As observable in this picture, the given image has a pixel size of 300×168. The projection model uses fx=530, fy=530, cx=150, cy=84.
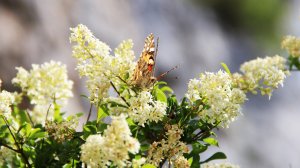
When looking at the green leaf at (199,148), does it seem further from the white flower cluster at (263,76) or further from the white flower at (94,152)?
the white flower at (94,152)

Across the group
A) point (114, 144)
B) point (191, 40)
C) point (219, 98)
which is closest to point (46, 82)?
point (219, 98)

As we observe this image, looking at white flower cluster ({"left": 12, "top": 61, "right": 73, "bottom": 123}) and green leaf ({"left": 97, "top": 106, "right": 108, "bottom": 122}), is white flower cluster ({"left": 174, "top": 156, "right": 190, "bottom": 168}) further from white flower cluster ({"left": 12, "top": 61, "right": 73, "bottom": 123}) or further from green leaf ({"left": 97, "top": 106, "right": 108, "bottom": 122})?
white flower cluster ({"left": 12, "top": 61, "right": 73, "bottom": 123})

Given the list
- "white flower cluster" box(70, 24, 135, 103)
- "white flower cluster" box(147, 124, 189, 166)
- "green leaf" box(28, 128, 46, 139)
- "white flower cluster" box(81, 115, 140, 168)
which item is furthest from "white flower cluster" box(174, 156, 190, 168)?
"green leaf" box(28, 128, 46, 139)

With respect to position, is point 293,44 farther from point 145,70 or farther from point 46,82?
point 46,82

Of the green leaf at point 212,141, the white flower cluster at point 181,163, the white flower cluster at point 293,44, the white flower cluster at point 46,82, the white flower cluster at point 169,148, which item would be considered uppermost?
the white flower cluster at point 293,44

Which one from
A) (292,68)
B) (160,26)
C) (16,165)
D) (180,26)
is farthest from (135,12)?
(16,165)

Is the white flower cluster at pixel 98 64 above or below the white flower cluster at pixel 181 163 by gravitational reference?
above

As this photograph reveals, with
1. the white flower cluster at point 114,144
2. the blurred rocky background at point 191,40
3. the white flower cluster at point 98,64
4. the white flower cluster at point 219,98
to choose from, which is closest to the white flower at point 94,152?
the white flower cluster at point 114,144

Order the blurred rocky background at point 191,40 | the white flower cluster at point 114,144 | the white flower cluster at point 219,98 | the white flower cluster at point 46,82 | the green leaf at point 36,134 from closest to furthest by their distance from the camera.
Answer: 1. the white flower cluster at point 114,144
2. the white flower cluster at point 219,98
3. the green leaf at point 36,134
4. the white flower cluster at point 46,82
5. the blurred rocky background at point 191,40

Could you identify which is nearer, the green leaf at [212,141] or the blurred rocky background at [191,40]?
the green leaf at [212,141]
